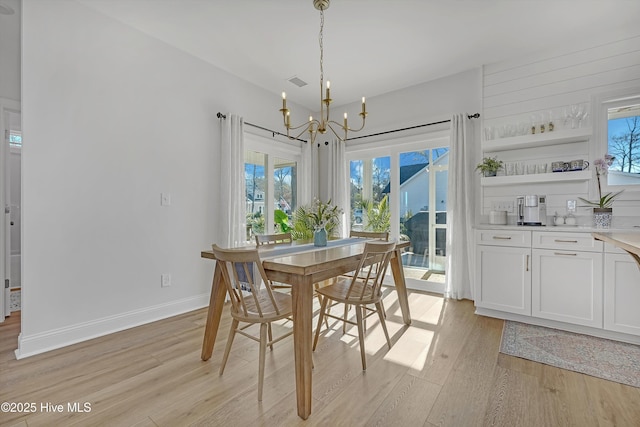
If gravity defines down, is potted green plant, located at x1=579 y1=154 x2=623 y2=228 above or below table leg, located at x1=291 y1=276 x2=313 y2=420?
above

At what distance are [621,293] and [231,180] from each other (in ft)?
13.0

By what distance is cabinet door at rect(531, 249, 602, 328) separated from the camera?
2580 millimetres

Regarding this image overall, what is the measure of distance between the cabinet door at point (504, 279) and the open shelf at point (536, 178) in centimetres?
78

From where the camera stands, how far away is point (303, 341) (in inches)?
65.6

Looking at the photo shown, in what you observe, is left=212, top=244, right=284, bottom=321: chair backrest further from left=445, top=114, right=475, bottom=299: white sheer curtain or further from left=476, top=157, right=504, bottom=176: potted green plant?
left=476, top=157, right=504, bottom=176: potted green plant

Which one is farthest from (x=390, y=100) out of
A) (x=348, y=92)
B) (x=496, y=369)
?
(x=496, y=369)

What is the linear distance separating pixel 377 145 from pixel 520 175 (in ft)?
6.34

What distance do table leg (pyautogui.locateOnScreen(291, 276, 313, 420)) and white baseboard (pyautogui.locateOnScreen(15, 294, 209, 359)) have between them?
6.72ft

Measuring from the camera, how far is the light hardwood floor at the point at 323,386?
1589mm

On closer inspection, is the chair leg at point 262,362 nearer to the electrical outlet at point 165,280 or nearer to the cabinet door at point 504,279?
the electrical outlet at point 165,280

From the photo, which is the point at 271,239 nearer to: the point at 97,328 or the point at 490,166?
the point at 97,328

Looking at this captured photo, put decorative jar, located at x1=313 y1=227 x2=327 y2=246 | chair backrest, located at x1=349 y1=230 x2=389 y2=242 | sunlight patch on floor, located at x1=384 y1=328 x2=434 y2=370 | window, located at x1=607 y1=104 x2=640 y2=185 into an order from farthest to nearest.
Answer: chair backrest, located at x1=349 y1=230 x2=389 y2=242
window, located at x1=607 y1=104 x2=640 y2=185
decorative jar, located at x1=313 y1=227 x2=327 y2=246
sunlight patch on floor, located at x1=384 y1=328 x2=434 y2=370

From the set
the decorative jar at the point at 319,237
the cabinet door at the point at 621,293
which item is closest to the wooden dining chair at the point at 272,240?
the decorative jar at the point at 319,237

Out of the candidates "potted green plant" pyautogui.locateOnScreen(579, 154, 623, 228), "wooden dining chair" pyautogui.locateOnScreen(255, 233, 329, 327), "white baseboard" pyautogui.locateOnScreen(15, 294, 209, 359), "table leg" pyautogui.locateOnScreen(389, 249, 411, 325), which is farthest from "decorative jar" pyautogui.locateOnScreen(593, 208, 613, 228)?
"white baseboard" pyautogui.locateOnScreen(15, 294, 209, 359)
